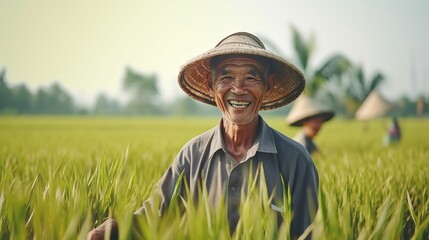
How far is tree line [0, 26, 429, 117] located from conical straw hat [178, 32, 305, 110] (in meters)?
3.00

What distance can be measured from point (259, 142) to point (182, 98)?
7008cm

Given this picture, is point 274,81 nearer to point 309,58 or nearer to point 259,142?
point 259,142

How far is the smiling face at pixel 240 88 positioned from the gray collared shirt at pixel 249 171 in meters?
0.09

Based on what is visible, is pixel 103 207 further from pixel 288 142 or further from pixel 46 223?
pixel 288 142

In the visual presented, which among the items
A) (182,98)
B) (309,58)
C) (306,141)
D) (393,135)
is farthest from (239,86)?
(182,98)

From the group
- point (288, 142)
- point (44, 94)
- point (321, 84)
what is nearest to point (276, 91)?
point (288, 142)

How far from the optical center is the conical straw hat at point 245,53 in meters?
1.43

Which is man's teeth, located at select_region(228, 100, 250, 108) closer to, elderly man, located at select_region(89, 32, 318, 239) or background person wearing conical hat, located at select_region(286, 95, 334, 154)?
elderly man, located at select_region(89, 32, 318, 239)

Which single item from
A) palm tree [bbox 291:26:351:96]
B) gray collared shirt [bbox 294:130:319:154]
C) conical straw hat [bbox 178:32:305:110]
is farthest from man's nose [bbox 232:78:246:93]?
palm tree [bbox 291:26:351:96]

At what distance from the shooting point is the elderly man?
1391 millimetres

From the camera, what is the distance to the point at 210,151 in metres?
1.50

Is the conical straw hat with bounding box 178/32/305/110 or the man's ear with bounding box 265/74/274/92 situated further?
the man's ear with bounding box 265/74/274/92

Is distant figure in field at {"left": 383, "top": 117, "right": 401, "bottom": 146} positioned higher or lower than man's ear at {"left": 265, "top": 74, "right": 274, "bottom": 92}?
lower

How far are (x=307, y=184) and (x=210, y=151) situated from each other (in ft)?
1.28
